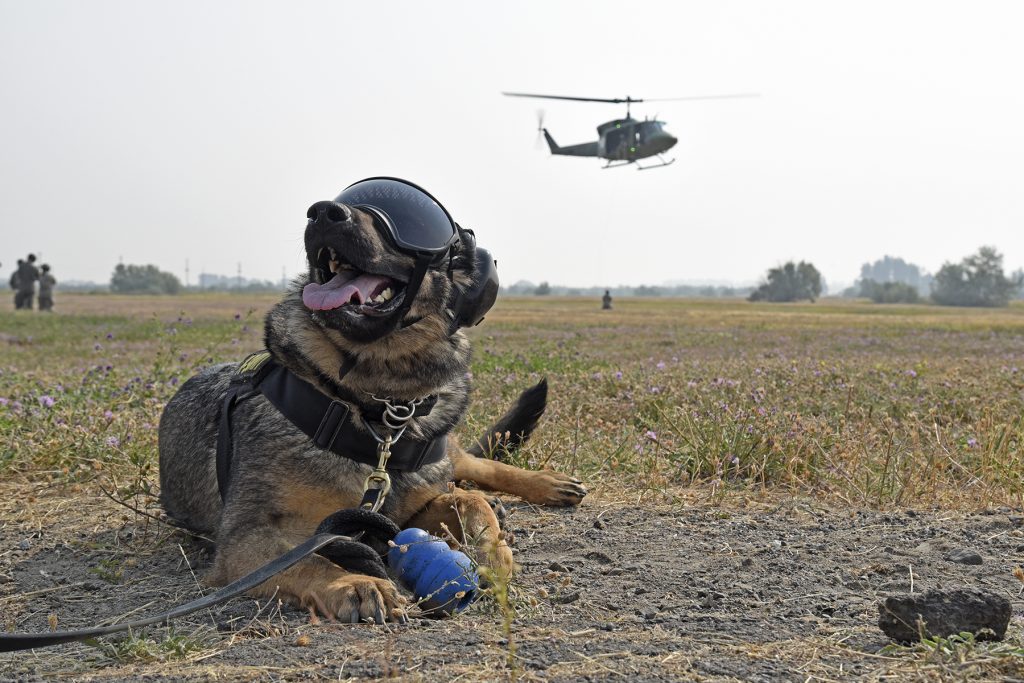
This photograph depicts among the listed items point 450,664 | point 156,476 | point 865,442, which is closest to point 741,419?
point 865,442

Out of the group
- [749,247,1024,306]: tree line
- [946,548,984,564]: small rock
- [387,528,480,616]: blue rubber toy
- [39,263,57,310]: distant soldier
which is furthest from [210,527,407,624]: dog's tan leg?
[749,247,1024,306]: tree line

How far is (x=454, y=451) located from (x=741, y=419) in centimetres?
245

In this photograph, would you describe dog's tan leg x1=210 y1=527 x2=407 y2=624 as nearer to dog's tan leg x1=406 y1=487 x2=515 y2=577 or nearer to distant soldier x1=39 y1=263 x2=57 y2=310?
dog's tan leg x1=406 y1=487 x2=515 y2=577

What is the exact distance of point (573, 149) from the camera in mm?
52219

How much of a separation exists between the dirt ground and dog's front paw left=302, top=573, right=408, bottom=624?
0.06 meters

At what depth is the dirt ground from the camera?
2.56m

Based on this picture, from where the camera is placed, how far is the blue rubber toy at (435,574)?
10.0 feet

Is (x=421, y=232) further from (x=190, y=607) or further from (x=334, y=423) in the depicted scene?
(x=190, y=607)

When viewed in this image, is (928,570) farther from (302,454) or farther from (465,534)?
(302,454)

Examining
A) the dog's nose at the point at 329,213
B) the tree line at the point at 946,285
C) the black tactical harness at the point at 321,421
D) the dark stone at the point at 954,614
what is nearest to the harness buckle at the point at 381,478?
the black tactical harness at the point at 321,421

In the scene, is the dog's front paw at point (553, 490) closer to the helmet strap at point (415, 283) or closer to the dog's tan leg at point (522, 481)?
the dog's tan leg at point (522, 481)

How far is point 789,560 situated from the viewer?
3662 mm

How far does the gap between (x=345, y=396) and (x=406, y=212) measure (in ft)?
2.48

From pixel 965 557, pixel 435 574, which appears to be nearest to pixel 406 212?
pixel 435 574
